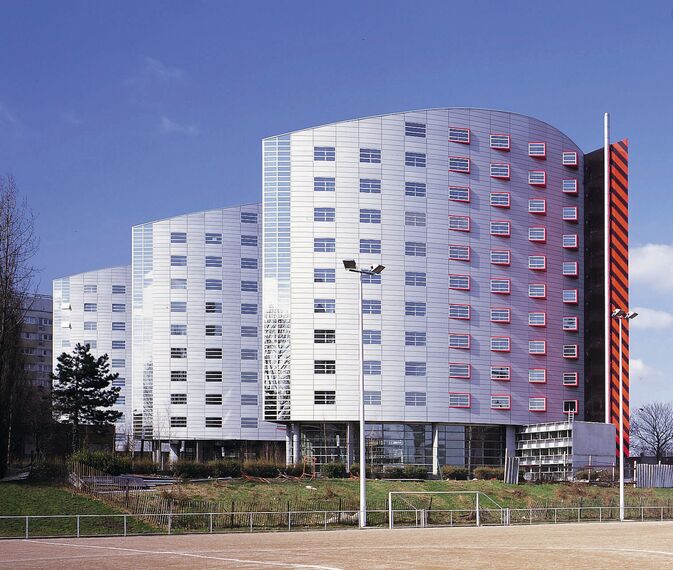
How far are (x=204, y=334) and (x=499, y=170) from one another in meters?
42.7

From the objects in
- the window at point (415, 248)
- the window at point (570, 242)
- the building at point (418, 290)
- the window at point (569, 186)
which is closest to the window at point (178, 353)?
the building at point (418, 290)

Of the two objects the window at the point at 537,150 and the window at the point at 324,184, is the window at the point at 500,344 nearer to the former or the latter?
the window at the point at 537,150

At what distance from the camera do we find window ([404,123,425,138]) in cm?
10319

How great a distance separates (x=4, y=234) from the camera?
70750mm

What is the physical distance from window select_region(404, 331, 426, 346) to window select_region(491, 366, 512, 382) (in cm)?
795

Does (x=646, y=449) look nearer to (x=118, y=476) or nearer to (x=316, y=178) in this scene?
(x=316, y=178)

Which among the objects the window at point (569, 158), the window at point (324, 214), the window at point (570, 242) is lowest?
the window at point (570, 242)

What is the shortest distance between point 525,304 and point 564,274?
5.92 m

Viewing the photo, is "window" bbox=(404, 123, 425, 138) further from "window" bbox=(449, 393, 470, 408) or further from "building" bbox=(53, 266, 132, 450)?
"building" bbox=(53, 266, 132, 450)

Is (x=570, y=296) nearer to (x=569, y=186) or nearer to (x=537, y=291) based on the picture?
(x=537, y=291)

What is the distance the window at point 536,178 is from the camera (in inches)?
4188

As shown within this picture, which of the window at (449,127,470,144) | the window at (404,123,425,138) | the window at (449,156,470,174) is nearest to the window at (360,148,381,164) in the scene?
the window at (404,123,425,138)

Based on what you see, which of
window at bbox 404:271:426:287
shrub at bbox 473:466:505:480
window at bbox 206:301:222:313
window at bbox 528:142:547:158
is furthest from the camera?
window at bbox 206:301:222:313

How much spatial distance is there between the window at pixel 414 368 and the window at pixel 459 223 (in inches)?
559
